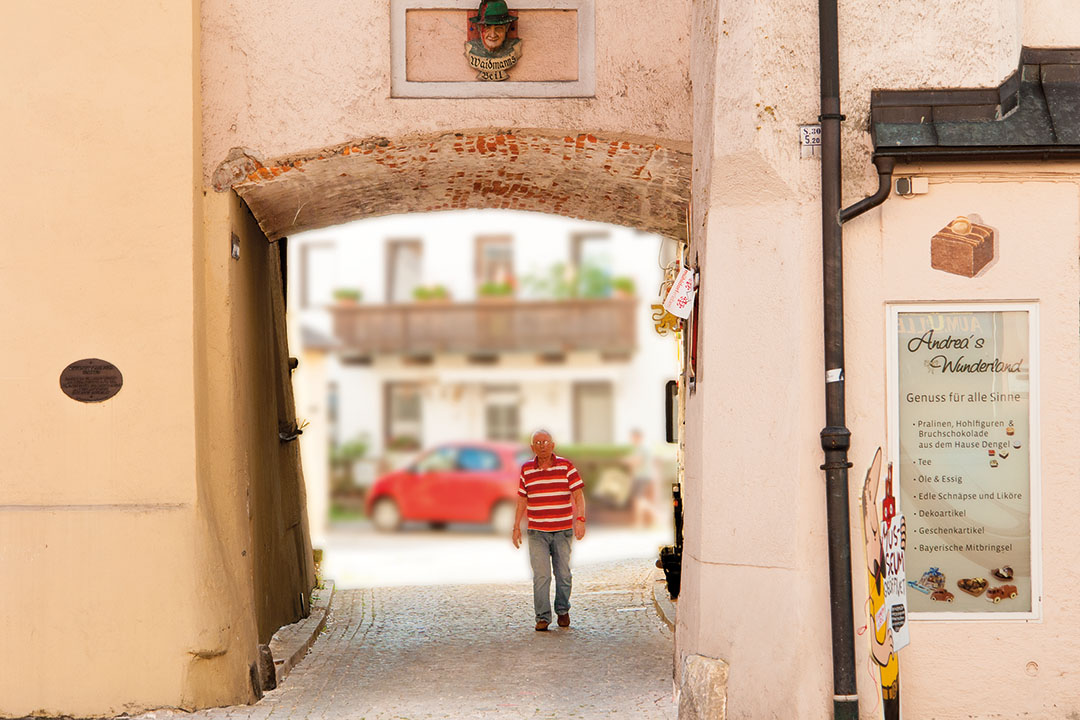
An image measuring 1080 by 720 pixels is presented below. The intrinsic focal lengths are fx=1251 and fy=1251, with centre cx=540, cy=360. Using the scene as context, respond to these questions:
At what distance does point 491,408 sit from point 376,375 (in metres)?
2.85

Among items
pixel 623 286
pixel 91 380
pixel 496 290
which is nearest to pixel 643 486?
pixel 623 286

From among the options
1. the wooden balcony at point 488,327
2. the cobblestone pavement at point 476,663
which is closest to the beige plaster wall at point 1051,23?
the cobblestone pavement at point 476,663

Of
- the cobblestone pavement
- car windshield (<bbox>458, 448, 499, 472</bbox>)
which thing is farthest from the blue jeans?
car windshield (<bbox>458, 448, 499, 472</bbox>)

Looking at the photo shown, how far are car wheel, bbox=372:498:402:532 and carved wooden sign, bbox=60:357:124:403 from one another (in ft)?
55.1

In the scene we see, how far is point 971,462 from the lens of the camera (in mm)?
6516

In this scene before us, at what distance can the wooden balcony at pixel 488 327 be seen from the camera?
27.5 meters

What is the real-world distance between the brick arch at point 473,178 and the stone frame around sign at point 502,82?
10.0 inches

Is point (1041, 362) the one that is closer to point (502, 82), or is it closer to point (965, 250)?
point (965, 250)

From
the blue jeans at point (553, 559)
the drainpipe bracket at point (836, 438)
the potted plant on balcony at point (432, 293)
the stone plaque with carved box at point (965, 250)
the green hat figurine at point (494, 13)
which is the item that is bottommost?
the blue jeans at point (553, 559)

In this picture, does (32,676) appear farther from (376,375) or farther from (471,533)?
(376,375)

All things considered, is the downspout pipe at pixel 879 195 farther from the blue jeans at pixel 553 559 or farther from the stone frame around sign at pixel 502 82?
the blue jeans at pixel 553 559

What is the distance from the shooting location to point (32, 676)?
7145 millimetres

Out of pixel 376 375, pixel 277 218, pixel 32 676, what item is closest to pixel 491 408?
pixel 376 375

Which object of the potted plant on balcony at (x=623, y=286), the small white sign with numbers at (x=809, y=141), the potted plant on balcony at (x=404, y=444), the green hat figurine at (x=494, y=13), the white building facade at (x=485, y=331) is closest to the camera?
the small white sign with numbers at (x=809, y=141)
